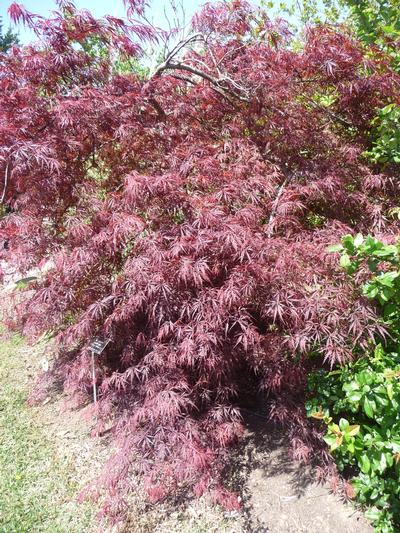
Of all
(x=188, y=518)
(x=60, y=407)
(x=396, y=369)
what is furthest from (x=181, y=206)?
(x=60, y=407)

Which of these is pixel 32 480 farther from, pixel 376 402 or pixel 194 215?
pixel 376 402

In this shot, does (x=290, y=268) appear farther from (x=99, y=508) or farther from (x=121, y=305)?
(x=99, y=508)

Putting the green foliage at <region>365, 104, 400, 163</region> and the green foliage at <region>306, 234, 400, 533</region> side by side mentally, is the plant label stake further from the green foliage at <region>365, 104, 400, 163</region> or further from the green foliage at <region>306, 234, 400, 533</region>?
the green foliage at <region>365, 104, 400, 163</region>

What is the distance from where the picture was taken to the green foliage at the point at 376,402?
→ 7.07ft

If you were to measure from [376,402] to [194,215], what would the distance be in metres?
1.58

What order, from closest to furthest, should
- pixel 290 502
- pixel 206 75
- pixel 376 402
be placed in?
pixel 376 402 < pixel 290 502 < pixel 206 75

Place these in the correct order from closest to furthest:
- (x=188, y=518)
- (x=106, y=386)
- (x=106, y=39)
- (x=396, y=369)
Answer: (x=396, y=369), (x=188, y=518), (x=106, y=386), (x=106, y=39)

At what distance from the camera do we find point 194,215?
2.81 m

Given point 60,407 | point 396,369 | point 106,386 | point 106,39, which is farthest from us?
point 60,407

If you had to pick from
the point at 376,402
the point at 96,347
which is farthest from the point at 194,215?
the point at 376,402

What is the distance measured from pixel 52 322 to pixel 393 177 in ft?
9.63

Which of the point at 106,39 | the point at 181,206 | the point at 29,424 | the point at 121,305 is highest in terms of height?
the point at 106,39

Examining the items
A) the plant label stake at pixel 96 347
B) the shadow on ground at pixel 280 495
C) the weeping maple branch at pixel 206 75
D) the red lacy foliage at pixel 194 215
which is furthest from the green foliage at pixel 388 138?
the plant label stake at pixel 96 347

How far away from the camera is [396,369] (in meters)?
2.23
